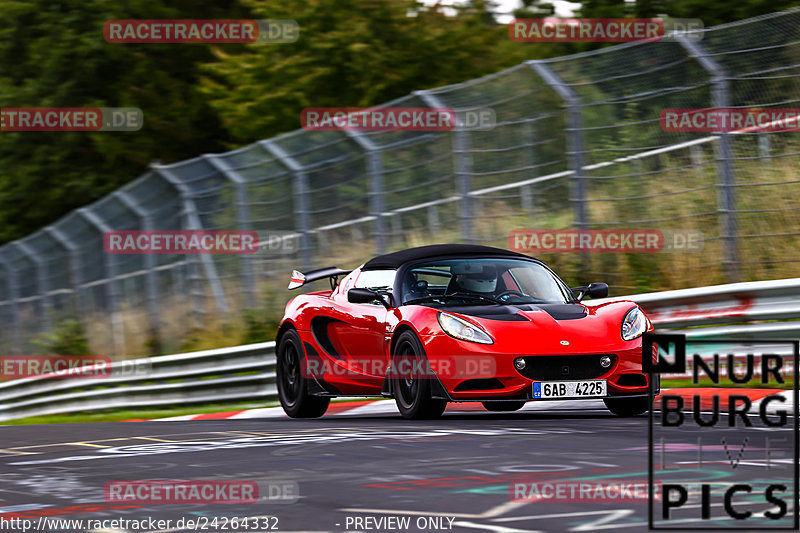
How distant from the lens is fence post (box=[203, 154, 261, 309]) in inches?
725

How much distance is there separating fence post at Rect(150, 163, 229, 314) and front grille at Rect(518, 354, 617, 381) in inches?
417

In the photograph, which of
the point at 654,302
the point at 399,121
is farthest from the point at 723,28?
the point at 399,121

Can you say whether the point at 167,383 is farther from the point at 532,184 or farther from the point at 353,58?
the point at 353,58

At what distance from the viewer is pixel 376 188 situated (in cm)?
1596

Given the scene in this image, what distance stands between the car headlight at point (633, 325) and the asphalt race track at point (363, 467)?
605mm

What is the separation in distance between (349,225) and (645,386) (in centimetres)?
780

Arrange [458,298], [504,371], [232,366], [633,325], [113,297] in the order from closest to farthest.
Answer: [504,371]
[633,325]
[458,298]
[232,366]
[113,297]

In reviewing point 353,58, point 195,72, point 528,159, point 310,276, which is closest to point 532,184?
point 528,159

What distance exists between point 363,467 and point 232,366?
28.7 ft

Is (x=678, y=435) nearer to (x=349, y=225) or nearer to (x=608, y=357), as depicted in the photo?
(x=608, y=357)

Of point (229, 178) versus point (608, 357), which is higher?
point (229, 178)

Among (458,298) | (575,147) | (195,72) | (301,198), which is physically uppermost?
(195,72)

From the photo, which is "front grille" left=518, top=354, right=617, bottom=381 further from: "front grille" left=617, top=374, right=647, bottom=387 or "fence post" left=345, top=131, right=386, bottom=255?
"fence post" left=345, top=131, right=386, bottom=255

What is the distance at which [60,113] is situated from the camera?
3550 centimetres
